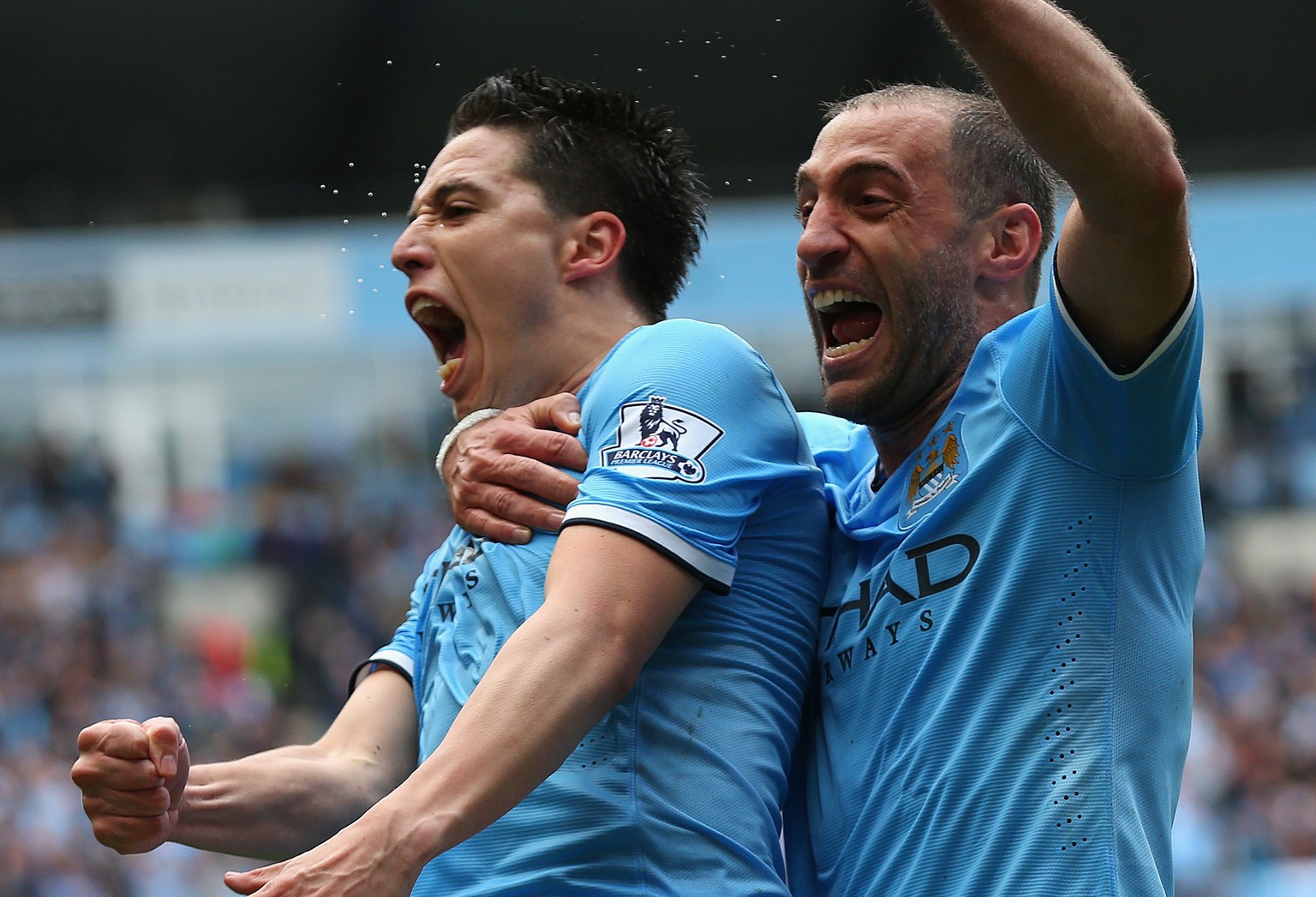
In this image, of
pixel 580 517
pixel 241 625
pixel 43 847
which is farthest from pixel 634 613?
pixel 241 625

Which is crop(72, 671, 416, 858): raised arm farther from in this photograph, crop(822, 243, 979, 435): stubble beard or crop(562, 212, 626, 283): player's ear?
crop(822, 243, 979, 435): stubble beard

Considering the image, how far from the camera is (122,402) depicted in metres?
16.1

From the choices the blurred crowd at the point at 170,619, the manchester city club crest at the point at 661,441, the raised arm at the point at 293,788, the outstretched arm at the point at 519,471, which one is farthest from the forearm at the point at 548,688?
the blurred crowd at the point at 170,619

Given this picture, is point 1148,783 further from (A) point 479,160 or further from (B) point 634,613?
(A) point 479,160

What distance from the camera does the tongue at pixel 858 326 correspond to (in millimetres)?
3016

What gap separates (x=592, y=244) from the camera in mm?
3141

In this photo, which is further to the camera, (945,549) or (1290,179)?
(1290,179)

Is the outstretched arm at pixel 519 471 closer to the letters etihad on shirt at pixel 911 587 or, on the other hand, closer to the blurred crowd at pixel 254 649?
the letters etihad on shirt at pixel 911 587

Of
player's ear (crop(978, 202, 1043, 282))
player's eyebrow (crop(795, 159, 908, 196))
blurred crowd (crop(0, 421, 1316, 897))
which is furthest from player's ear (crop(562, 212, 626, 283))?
blurred crowd (crop(0, 421, 1316, 897))

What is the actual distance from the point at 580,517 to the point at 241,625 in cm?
1248

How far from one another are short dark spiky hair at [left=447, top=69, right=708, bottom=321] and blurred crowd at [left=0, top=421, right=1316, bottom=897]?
27.9 feet

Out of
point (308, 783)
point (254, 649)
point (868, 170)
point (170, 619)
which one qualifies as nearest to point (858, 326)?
point (868, 170)

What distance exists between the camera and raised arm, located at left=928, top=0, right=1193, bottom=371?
222 cm

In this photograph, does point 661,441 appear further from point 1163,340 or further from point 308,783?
point 308,783
